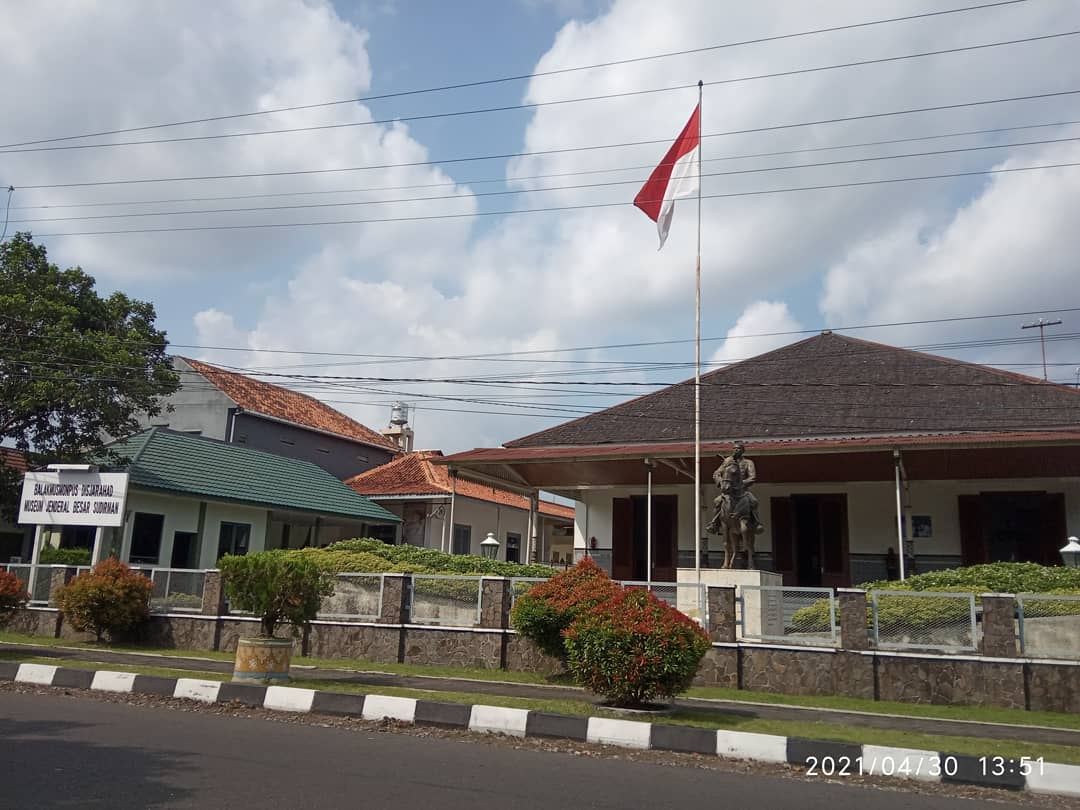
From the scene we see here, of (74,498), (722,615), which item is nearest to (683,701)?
(722,615)

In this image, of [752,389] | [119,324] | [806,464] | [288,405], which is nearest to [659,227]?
[806,464]

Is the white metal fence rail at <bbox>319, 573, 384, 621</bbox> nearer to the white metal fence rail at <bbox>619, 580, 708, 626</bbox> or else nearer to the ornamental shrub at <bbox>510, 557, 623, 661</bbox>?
the ornamental shrub at <bbox>510, 557, 623, 661</bbox>

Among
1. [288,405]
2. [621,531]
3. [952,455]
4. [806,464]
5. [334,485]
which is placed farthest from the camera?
[288,405]

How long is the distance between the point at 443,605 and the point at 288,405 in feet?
75.3

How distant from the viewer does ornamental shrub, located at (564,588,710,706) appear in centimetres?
903

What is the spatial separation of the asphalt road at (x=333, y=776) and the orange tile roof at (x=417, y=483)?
21677 mm

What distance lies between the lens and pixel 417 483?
31438 millimetres

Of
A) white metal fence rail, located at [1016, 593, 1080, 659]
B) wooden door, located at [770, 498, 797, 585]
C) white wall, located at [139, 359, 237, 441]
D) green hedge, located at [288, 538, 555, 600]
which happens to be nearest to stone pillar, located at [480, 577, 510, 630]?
green hedge, located at [288, 538, 555, 600]

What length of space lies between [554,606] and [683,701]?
2264mm

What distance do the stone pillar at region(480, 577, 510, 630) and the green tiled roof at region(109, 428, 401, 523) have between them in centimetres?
1142

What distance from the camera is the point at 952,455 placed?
17.5 metres

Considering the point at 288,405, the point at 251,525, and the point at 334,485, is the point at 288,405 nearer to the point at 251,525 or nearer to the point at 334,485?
the point at 334,485

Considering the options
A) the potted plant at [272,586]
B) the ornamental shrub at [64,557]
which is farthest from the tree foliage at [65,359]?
the potted plant at [272,586]

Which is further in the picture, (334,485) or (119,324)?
(334,485)
